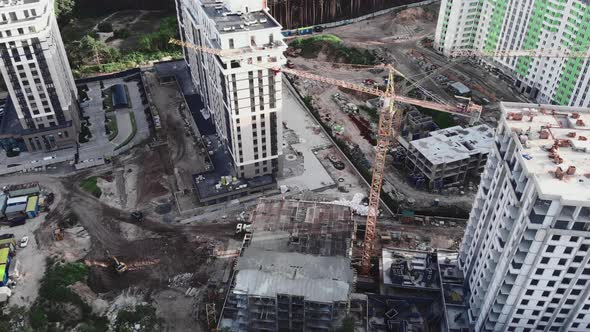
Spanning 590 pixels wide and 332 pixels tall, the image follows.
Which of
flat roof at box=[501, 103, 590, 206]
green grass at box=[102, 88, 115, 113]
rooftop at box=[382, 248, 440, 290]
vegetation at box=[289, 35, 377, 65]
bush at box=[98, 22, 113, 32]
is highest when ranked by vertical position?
flat roof at box=[501, 103, 590, 206]

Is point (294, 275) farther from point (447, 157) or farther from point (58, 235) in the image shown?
point (58, 235)

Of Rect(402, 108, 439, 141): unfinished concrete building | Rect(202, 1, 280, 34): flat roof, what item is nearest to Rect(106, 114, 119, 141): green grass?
Rect(202, 1, 280, 34): flat roof

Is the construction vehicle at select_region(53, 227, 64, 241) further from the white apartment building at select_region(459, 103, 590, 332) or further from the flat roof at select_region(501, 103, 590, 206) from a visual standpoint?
the flat roof at select_region(501, 103, 590, 206)

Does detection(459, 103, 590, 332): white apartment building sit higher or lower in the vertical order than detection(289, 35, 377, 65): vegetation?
higher

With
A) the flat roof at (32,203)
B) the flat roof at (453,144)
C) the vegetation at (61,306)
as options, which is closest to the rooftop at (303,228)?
the flat roof at (453,144)

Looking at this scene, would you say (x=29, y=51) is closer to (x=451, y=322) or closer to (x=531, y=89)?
(x=451, y=322)
